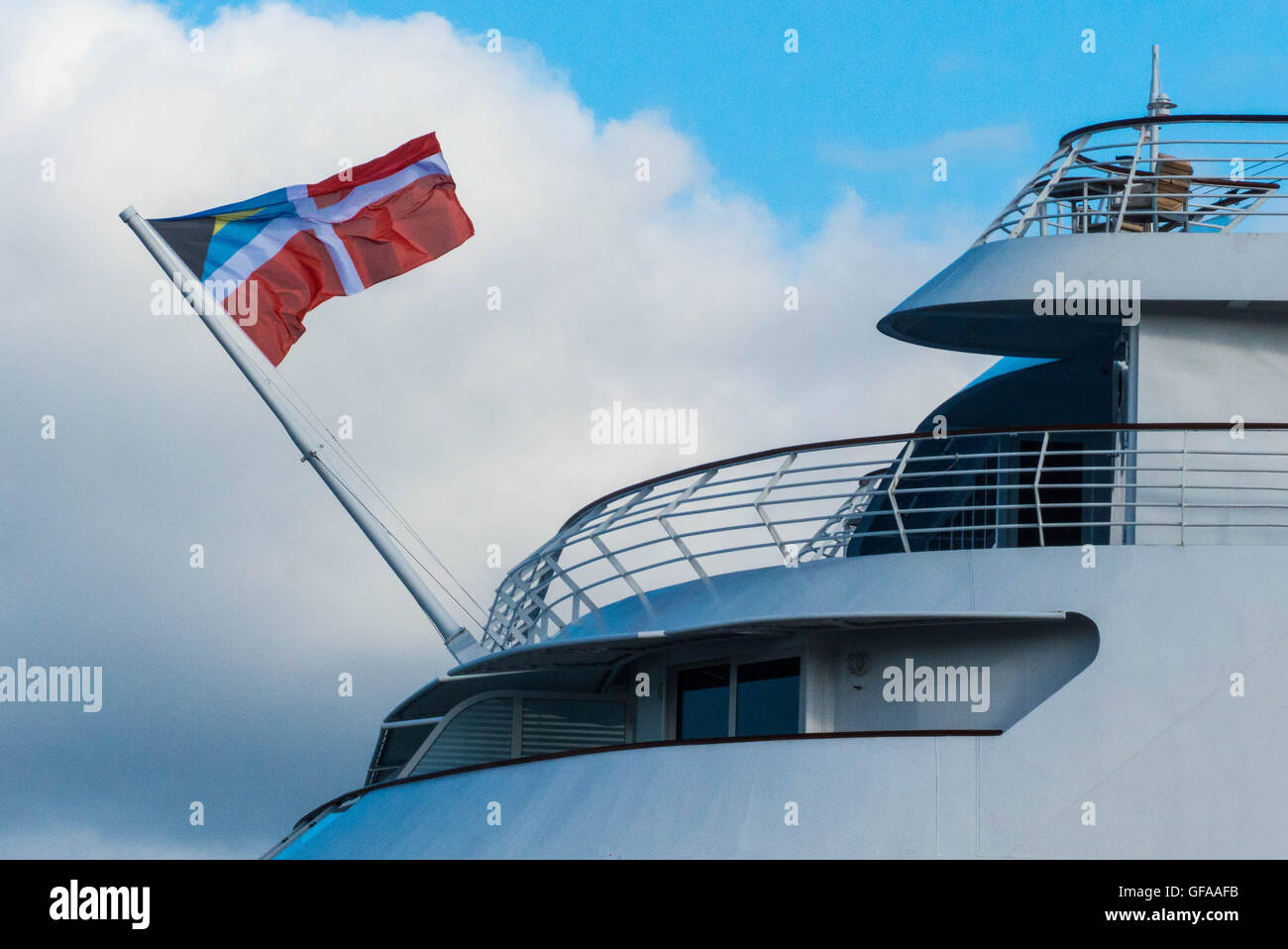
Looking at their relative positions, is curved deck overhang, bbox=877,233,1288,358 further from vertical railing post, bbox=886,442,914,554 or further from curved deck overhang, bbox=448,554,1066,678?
curved deck overhang, bbox=448,554,1066,678

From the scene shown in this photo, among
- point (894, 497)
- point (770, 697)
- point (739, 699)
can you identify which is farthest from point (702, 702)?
point (894, 497)

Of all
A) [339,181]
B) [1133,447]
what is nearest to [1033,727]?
[1133,447]

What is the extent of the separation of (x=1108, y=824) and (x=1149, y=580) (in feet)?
6.08

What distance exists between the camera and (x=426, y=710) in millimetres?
18422

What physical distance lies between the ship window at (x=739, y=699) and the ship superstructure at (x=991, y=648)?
2cm

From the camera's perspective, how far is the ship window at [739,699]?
14781 millimetres

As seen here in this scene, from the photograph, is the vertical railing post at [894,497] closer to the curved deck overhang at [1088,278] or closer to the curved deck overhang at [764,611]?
the curved deck overhang at [764,611]

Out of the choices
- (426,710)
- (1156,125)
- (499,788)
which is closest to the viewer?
(499,788)

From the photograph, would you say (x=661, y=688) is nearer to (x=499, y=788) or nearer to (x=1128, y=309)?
(x=499, y=788)

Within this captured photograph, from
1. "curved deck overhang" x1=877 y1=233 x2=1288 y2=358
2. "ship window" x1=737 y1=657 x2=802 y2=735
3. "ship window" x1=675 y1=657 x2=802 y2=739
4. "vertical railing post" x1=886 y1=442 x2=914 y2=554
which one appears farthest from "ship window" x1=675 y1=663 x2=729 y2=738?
"curved deck overhang" x1=877 y1=233 x2=1288 y2=358

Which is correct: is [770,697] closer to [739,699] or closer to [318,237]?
[739,699]

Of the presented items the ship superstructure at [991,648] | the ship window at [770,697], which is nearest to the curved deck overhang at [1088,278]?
the ship superstructure at [991,648]

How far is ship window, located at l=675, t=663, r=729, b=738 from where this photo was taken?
15.4m

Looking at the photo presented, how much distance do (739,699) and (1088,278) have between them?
15.7 feet
